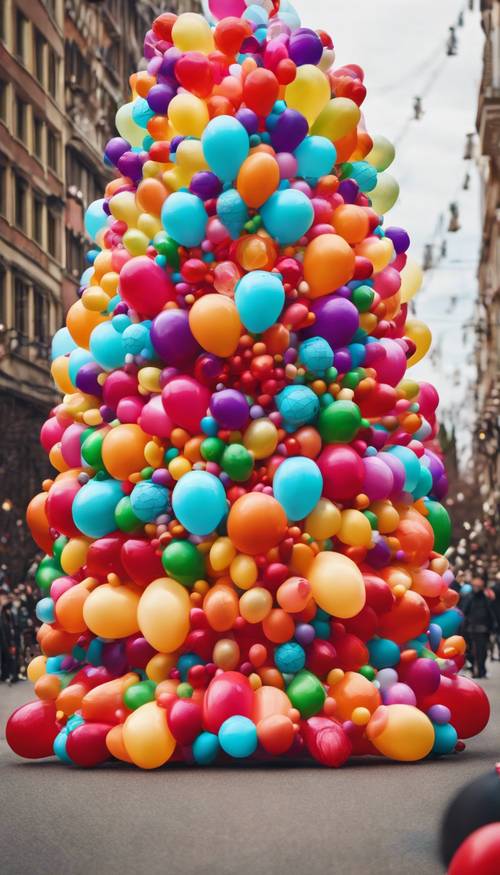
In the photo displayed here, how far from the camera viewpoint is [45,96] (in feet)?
188

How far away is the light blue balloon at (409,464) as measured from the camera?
456 inches

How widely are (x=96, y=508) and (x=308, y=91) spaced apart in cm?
325

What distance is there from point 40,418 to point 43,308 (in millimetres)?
6497

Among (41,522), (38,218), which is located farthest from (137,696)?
(38,218)

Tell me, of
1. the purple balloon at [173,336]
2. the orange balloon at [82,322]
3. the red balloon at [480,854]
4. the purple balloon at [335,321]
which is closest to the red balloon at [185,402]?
the purple balloon at [173,336]

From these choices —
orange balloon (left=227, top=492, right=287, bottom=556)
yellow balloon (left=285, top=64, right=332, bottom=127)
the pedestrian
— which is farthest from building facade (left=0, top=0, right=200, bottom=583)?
orange balloon (left=227, top=492, right=287, bottom=556)

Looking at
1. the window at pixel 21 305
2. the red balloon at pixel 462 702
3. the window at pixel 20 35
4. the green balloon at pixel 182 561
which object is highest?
the window at pixel 20 35

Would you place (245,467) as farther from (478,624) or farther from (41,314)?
(41,314)

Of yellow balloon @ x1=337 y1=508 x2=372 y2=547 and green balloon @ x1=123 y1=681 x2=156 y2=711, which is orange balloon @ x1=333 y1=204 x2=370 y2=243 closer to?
yellow balloon @ x1=337 y1=508 x2=372 y2=547

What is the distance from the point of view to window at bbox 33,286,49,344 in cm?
5544

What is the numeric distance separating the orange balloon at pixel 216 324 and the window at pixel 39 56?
4758 centimetres

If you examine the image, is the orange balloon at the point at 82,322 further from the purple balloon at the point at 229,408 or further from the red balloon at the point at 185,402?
the purple balloon at the point at 229,408

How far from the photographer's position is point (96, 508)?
1120 centimetres

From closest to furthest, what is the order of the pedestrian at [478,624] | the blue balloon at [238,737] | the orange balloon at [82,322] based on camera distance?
the blue balloon at [238,737], the orange balloon at [82,322], the pedestrian at [478,624]
